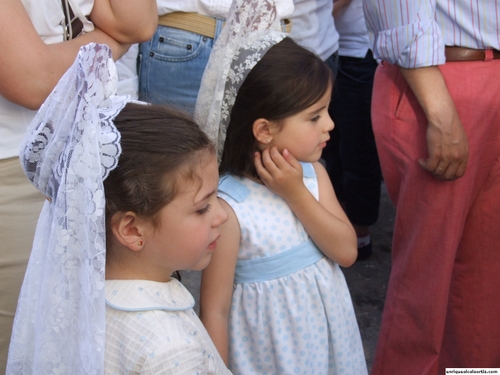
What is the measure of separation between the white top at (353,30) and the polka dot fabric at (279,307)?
2005 mm

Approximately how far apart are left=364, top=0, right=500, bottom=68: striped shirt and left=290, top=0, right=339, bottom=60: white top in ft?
2.29

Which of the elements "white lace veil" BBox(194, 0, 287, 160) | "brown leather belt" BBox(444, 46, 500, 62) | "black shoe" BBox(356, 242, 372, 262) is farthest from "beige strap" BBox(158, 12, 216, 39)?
"black shoe" BBox(356, 242, 372, 262)

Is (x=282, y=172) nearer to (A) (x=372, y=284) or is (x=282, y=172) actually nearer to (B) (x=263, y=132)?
(B) (x=263, y=132)

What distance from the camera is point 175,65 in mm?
2258

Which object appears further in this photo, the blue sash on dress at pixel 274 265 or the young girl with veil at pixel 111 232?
the blue sash on dress at pixel 274 265

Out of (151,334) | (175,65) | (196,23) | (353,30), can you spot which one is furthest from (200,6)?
(353,30)

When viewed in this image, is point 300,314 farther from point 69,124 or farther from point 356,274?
point 356,274

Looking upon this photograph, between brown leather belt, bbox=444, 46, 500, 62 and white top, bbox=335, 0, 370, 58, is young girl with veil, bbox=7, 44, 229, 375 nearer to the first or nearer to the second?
brown leather belt, bbox=444, 46, 500, 62

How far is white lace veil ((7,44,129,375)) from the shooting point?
1240 millimetres

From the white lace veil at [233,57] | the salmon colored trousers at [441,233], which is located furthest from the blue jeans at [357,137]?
the white lace veil at [233,57]

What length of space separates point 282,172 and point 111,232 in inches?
21.8

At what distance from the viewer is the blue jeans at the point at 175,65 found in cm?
222

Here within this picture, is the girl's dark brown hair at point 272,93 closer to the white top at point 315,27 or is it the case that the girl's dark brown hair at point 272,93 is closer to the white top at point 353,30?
the white top at point 315,27

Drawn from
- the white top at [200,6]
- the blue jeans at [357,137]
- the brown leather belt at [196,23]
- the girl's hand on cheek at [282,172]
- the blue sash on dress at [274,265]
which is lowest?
the blue jeans at [357,137]
